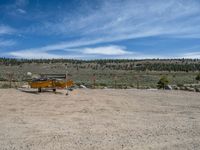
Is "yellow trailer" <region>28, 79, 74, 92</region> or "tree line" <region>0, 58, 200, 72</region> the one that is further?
"tree line" <region>0, 58, 200, 72</region>

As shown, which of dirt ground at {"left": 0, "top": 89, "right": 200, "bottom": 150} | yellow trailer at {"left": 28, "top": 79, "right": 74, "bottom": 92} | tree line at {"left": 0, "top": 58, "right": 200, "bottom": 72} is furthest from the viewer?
tree line at {"left": 0, "top": 58, "right": 200, "bottom": 72}

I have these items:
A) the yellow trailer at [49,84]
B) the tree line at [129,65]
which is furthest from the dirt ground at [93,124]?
the tree line at [129,65]

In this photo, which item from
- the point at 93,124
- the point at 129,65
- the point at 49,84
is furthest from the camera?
the point at 129,65

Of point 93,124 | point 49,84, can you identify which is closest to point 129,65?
point 49,84

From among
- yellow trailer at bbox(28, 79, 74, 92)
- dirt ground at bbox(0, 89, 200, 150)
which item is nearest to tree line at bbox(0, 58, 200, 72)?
yellow trailer at bbox(28, 79, 74, 92)

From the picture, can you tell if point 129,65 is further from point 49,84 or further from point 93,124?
point 93,124

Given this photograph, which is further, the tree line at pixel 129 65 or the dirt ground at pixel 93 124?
the tree line at pixel 129 65

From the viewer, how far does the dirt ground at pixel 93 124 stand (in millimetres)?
9398

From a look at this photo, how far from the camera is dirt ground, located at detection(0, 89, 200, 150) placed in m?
9.40

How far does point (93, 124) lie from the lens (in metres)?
12.4

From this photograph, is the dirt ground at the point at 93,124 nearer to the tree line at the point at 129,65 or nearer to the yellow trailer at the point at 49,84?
the yellow trailer at the point at 49,84

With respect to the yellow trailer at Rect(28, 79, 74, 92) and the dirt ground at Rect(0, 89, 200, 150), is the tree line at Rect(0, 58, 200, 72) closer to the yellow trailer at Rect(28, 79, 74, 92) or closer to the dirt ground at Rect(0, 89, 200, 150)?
the yellow trailer at Rect(28, 79, 74, 92)

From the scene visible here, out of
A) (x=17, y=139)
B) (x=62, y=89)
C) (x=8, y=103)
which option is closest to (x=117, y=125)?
(x=17, y=139)

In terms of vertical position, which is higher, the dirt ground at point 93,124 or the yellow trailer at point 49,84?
the yellow trailer at point 49,84
